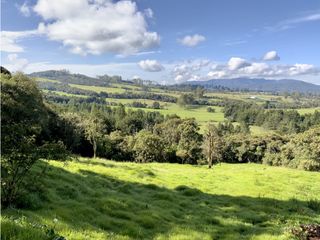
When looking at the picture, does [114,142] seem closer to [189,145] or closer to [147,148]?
[147,148]

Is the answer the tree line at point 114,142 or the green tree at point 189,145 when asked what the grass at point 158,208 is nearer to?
the tree line at point 114,142

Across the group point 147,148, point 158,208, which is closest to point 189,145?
point 147,148

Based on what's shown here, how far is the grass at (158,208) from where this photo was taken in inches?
516

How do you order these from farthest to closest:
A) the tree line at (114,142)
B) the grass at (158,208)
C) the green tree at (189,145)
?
the green tree at (189,145)
the tree line at (114,142)
the grass at (158,208)

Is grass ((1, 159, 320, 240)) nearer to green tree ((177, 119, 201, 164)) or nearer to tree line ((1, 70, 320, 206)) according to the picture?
tree line ((1, 70, 320, 206))

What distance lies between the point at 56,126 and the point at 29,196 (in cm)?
7561

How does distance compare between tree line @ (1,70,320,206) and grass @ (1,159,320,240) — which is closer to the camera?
grass @ (1,159,320,240)

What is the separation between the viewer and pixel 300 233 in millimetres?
16484

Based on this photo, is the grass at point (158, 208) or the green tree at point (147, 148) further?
the green tree at point (147, 148)

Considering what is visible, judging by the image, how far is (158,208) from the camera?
813 inches

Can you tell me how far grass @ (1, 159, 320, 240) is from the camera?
43.0ft

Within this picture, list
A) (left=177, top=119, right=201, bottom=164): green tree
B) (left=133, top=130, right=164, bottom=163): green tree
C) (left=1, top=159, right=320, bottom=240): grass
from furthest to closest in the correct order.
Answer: (left=177, top=119, right=201, bottom=164): green tree < (left=133, top=130, right=164, bottom=163): green tree < (left=1, top=159, right=320, bottom=240): grass

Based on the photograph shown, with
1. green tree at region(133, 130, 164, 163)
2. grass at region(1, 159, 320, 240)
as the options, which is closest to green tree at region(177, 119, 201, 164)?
green tree at region(133, 130, 164, 163)

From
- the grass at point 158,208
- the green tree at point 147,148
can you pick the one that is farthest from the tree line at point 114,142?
the grass at point 158,208
